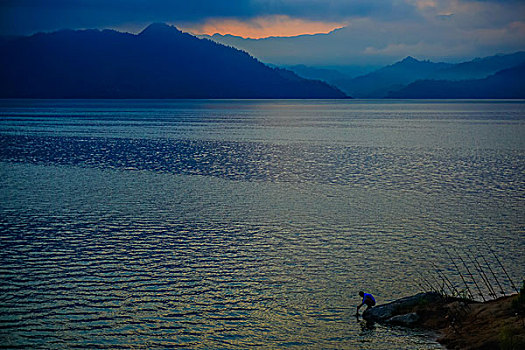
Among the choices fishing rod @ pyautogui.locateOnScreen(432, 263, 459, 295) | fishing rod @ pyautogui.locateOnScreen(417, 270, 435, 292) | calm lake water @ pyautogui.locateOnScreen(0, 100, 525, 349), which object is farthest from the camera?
fishing rod @ pyautogui.locateOnScreen(417, 270, 435, 292)

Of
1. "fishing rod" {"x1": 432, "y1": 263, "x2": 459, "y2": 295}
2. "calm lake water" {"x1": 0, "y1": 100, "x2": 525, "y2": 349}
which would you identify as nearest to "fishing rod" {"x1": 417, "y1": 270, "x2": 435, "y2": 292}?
"calm lake water" {"x1": 0, "y1": 100, "x2": 525, "y2": 349}

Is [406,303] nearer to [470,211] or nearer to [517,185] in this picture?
[470,211]

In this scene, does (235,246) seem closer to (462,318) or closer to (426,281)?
(426,281)

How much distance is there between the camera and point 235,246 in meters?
31.9

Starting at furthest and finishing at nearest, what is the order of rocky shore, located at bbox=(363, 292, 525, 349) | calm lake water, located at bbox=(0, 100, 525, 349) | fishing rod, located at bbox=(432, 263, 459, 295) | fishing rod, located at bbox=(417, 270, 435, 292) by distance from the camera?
fishing rod, located at bbox=(417, 270, 435, 292)
fishing rod, located at bbox=(432, 263, 459, 295)
calm lake water, located at bbox=(0, 100, 525, 349)
rocky shore, located at bbox=(363, 292, 525, 349)

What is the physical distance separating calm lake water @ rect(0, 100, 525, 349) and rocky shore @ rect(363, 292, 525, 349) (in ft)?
2.79

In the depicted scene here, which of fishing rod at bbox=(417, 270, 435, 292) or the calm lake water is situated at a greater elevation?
the calm lake water

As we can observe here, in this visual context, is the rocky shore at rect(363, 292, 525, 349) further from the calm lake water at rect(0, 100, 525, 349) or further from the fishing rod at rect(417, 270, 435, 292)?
the fishing rod at rect(417, 270, 435, 292)

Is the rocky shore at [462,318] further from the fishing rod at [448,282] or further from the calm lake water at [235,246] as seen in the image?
the fishing rod at [448,282]

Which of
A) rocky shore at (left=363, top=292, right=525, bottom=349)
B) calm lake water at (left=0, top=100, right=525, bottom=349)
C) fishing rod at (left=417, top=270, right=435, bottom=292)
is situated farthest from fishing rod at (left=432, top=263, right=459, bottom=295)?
rocky shore at (left=363, top=292, right=525, bottom=349)

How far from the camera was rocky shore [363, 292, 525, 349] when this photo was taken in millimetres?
17703

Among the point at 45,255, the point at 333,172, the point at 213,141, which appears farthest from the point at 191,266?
the point at 213,141

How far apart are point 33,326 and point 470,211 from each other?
32.3m

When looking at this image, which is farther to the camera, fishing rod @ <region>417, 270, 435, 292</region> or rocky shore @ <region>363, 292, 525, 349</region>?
fishing rod @ <region>417, 270, 435, 292</region>
